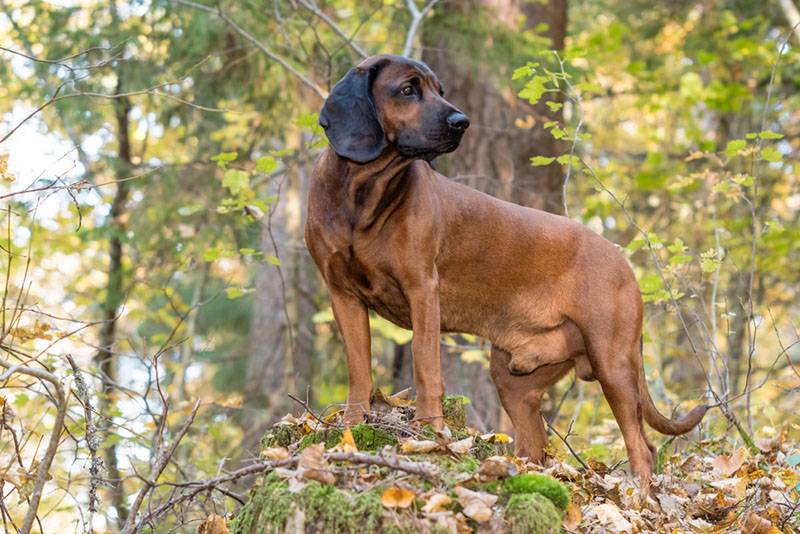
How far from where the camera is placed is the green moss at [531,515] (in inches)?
140

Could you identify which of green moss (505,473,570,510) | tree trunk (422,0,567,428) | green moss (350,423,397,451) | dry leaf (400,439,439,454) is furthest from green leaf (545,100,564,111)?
green moss (505,473,570,510)

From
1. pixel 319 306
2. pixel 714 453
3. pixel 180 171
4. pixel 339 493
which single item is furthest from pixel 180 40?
pixel 339 493

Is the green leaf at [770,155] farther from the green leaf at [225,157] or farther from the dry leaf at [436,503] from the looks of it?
the dry leaf at [436,503]

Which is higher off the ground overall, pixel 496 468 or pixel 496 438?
pixel 496 438

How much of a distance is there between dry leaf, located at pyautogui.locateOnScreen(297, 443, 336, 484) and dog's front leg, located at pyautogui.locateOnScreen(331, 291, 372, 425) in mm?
890

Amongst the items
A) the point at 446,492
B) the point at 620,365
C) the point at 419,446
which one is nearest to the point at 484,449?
the point at 419,446

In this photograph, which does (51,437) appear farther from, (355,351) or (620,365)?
(620,365)

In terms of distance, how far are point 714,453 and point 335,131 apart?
3853 millimetres

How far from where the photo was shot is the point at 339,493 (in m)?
3.57

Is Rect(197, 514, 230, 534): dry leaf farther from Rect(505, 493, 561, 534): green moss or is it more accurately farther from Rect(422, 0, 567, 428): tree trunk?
Rect(422, 0, 567, 428): tree trunk

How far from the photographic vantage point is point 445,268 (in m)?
5.37

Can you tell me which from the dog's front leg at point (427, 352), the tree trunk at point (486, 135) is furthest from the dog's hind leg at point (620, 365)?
A: the tree trunk at point (486, 135)

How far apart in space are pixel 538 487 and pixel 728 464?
2.42 m

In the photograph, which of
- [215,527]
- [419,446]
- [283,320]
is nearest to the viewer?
[419,446]
